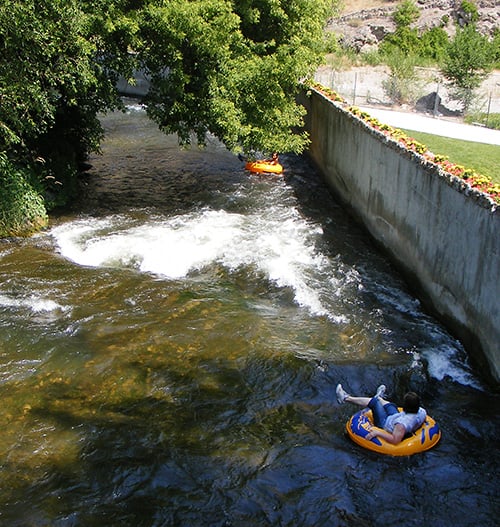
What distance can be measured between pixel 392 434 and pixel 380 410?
1.34 ft

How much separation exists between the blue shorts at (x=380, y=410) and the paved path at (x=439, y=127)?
41.7 feet

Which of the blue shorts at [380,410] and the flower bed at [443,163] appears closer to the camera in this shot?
the blue shorts at [380,410]

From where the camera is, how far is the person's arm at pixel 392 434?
8562mm

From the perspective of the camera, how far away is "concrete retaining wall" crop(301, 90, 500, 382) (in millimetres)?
10148

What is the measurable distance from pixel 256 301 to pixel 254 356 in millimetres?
2314

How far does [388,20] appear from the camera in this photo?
171 feet

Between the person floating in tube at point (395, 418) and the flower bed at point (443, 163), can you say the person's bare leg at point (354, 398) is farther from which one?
the flower bed at point (443, 163)

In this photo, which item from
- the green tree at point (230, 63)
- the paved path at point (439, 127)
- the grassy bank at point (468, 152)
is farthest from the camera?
the paved path at point (439, 127)

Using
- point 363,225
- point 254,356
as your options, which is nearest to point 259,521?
point 254,356

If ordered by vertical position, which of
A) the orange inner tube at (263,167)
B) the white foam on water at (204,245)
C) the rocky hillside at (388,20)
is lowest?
the white foam on water at (204,245)

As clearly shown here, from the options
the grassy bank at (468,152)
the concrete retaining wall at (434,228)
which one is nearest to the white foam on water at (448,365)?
the concrete retaining wall at (434,228)

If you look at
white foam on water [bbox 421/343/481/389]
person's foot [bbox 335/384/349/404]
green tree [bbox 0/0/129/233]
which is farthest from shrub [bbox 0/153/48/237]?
white foam on water [bbox 421/343/481/389]

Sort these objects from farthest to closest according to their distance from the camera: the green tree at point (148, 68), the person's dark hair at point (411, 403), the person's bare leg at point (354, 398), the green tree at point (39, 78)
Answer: the green tree at point (148, 68)
the green tree at point (39, 78)
the person's bare leg at point (354, 398)
the person's dark hair at point (411, 403)

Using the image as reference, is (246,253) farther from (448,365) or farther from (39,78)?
(39,78)
